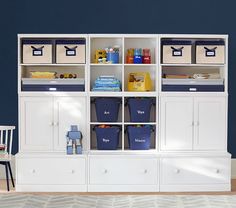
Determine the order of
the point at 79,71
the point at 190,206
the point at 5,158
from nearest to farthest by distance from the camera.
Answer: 1. the point at 190,206
2. the point at 5,158
3. the point at 79,71

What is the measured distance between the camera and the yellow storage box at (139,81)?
19.1ft

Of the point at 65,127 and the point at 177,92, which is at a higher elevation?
the point at 177,92

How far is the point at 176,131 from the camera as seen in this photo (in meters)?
5.71

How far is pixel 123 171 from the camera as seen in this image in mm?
5582

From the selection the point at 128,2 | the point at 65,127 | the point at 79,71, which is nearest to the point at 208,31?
the point at 128,2

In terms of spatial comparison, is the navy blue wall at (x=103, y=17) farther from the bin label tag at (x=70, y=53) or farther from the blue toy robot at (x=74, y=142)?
A: the blue toy robot at (x=74, y=142)

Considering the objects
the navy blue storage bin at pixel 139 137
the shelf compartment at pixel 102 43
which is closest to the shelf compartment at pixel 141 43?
the shelf compartment at pixel 102 43

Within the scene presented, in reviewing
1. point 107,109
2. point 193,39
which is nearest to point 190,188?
point 107,109

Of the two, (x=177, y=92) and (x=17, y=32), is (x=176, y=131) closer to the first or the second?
(x=177, y=92)

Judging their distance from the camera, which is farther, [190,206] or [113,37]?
[113,37]

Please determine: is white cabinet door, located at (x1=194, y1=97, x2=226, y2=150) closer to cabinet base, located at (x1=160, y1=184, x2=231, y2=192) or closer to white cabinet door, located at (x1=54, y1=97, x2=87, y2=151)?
cabinet base, located at (x1=160, y1=184, x2=231, y2=192)

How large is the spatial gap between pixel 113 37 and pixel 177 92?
33.9 inches

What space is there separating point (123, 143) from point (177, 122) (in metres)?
0.59

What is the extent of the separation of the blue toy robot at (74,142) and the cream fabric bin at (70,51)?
2.37 feet
